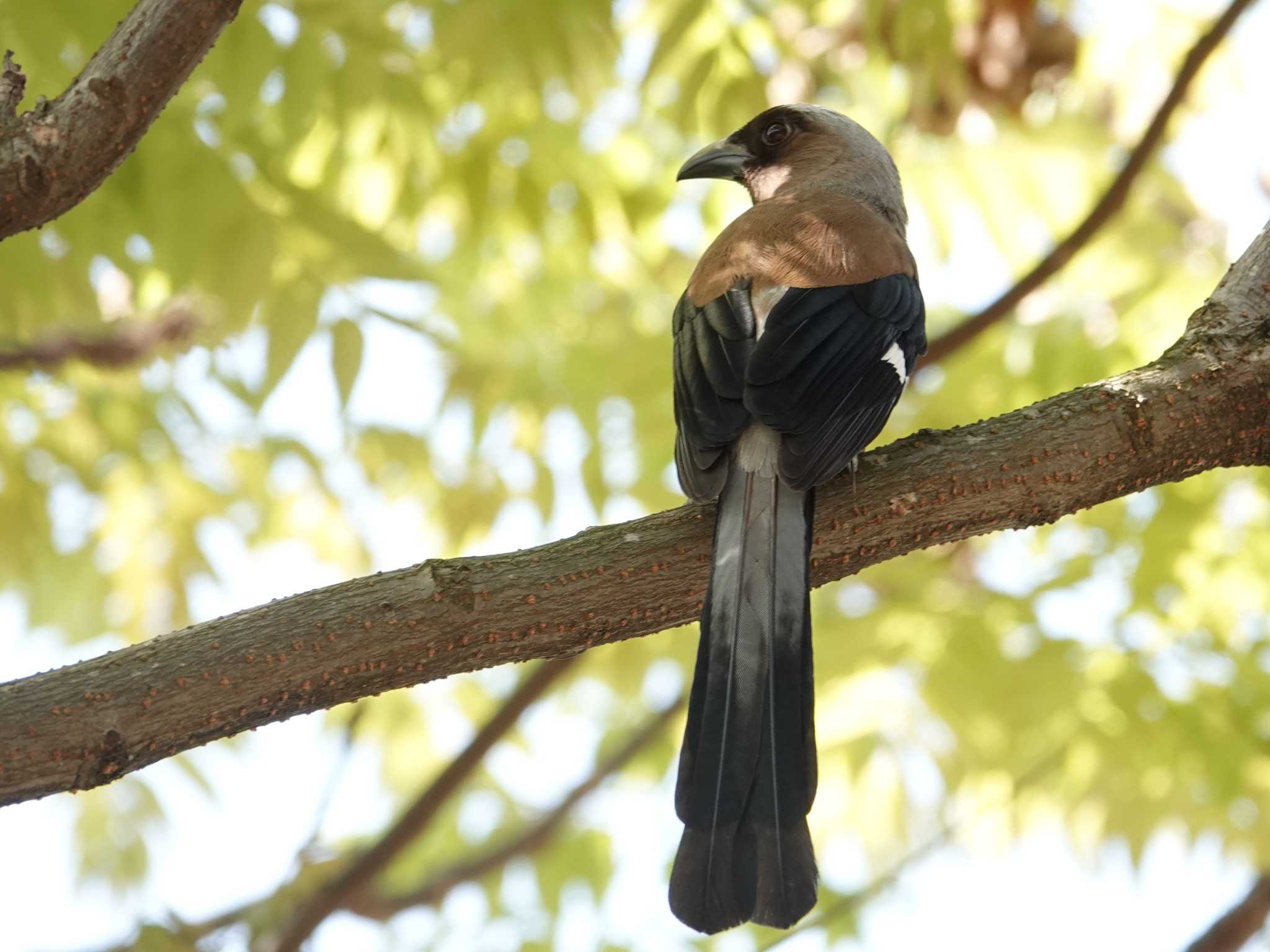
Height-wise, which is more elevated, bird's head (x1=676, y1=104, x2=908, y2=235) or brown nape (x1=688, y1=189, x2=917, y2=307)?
bird's head (x1=676, y1=104, x2=908, y2=235)

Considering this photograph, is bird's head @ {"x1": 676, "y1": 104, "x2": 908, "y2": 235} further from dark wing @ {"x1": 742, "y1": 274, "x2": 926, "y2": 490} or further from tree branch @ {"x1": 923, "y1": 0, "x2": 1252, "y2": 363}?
dark wing @ {"x1": 742, "y1": 274, "x2": 926, "y2": 490}

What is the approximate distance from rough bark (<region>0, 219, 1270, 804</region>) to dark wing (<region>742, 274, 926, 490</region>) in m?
0.10

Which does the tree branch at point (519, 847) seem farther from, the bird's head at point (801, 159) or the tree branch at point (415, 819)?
the bird's head at point (801, 159)

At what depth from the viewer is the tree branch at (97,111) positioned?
219 centimetres

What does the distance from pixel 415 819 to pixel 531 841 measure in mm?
801

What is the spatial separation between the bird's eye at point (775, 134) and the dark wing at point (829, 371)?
Result: 1218 mm

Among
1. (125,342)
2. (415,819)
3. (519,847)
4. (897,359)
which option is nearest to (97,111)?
(897,359)

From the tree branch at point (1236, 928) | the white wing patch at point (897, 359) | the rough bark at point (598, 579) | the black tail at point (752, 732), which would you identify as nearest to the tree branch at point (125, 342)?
the rough bark at point (598, 579)

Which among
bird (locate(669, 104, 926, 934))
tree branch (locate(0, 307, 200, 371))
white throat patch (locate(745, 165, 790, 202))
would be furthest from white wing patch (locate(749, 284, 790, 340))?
tree branch (locate(0, 307, 200, 371))

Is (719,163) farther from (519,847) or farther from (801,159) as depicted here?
(519,847)

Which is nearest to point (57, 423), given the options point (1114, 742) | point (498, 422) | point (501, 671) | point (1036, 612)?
point (498, 422)

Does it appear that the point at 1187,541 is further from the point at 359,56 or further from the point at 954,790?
the point at 359,56

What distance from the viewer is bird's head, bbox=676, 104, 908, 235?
12.2 ft

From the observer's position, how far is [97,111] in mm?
2213
